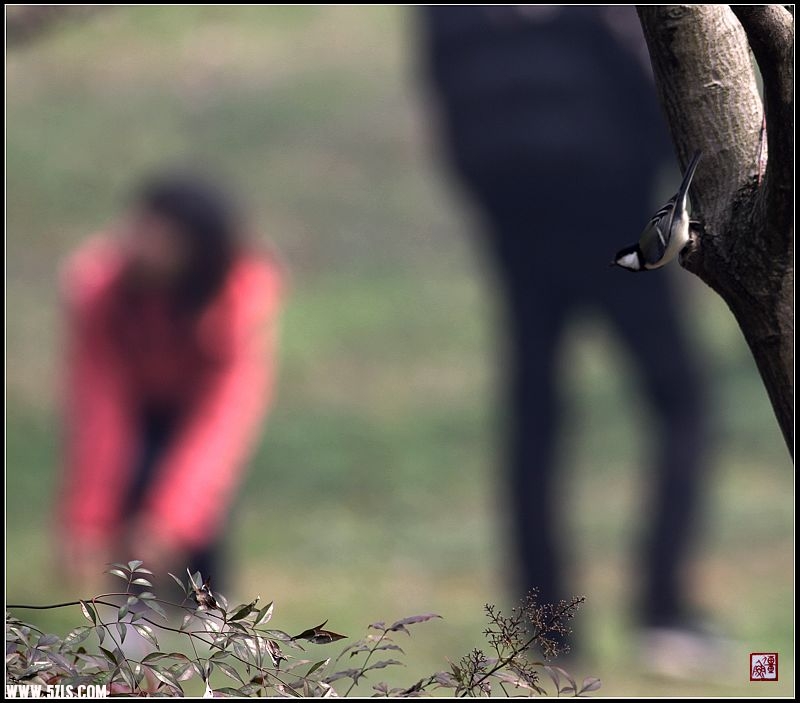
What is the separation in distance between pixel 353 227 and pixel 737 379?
340 centimetres

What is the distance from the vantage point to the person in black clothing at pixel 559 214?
5.21 metres

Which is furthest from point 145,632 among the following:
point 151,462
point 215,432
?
point 151,462

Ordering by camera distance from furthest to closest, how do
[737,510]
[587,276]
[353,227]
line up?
1. [353,227]
2. [737,510]
3. [587,276]

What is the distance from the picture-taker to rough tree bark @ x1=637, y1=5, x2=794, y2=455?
1542 mm

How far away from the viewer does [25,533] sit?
7355 mm

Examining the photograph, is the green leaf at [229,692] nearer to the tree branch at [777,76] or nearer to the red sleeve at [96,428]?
the tree branch at [777,76]

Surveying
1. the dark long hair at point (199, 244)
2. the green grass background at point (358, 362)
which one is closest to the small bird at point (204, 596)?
the green grass background at point (358, 362)

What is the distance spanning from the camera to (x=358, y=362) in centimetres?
917

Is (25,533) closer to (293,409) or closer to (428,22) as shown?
(293,409)

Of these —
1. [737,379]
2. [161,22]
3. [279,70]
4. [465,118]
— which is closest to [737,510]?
[737,379]

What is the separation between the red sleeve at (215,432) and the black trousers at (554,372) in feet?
3.92

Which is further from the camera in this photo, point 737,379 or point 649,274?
point 737,379

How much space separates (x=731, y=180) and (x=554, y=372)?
3.71m

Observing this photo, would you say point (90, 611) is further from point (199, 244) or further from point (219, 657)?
point (199, 244)
